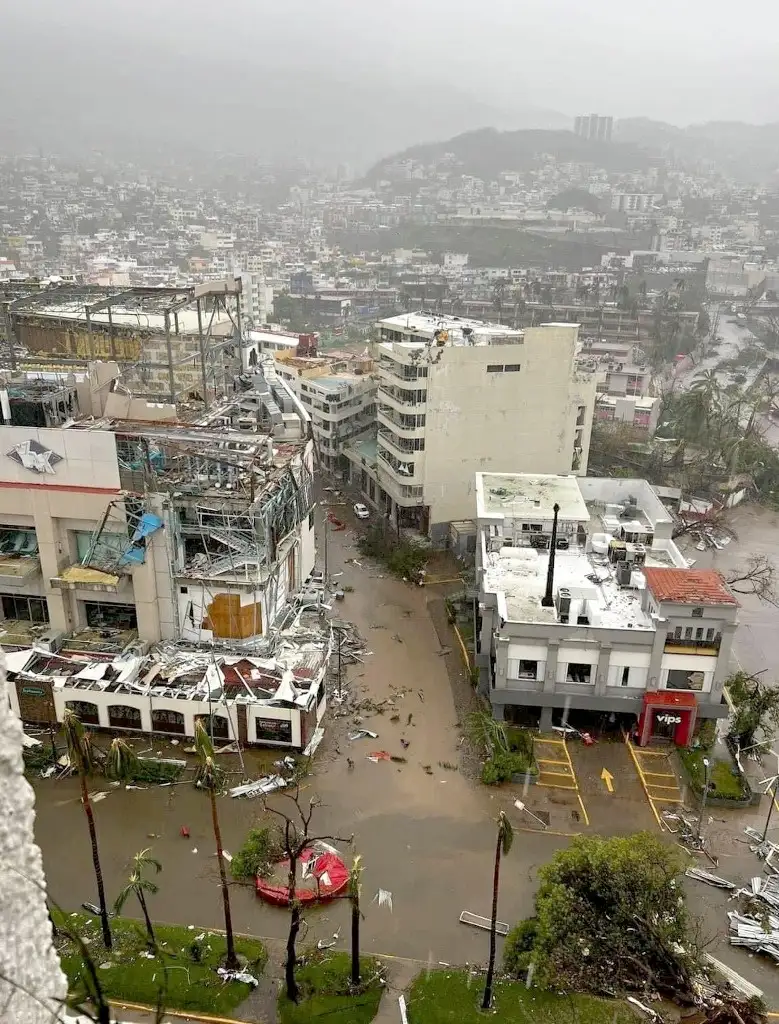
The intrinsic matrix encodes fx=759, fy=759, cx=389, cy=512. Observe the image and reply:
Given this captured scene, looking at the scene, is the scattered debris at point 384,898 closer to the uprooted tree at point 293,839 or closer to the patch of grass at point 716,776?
the uprooted tree at point 293,839

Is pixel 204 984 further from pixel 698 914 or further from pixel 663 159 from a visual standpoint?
pixel 663 159

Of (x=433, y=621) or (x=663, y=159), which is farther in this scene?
(x=663, y=159)

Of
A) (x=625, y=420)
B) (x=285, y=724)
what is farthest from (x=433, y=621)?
(x=625, y=420)

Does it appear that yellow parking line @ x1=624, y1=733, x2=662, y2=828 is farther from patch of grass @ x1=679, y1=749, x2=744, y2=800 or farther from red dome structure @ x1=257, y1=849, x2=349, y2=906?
red dome structure @ x1=257, y1=849, x2=349, y2=906

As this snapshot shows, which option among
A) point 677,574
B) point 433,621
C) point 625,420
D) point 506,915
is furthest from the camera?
point 625,420

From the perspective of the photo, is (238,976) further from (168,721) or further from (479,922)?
(168,721)

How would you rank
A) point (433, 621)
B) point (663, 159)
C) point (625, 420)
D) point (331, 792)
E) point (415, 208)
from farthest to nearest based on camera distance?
point (663, 159) < point (415, 208) < point (625, 420) < point (433, 621) < point (331, 792)

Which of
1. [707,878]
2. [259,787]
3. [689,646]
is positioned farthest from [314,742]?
[689,646]
